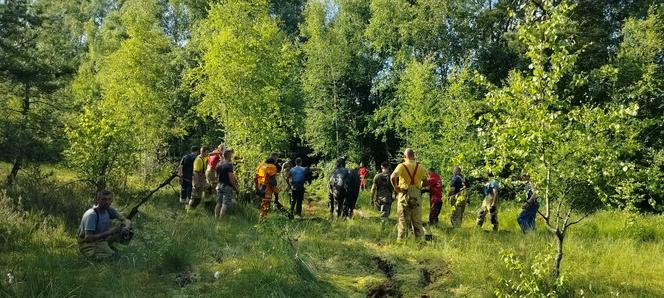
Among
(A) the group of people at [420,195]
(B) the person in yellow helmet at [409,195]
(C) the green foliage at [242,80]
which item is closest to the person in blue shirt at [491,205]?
(A) the group of people at [420,195]

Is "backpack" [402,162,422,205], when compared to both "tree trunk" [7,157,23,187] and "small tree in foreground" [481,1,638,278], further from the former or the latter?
"tree trunk" [7,157,23,187]

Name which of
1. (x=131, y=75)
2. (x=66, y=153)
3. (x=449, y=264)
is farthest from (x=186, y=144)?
(x=449, y=264)

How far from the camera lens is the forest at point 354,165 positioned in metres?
6.77

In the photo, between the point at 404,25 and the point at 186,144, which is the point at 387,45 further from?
the point at 186,144

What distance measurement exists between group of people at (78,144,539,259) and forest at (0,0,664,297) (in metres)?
0.35

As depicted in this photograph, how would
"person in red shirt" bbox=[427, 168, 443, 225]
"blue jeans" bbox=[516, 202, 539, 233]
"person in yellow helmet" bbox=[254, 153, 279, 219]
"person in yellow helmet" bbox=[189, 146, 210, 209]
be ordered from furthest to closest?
"person in red shirt" bbox=[427, 168, 443, 225] → "person in yellow helmet" bbox=[189, 146, 210, 209] → "person in yellow helmet" bbox=[254, 153, 279, 219] → "blue jeans" bbox=[516, 202, 539, 233]

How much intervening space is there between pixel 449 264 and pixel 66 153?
9.98 m

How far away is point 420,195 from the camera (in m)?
9.91

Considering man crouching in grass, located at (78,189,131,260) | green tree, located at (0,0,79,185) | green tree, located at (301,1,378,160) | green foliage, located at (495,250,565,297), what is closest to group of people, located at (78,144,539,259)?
man crouching in grass, located at (78,189,131,260)

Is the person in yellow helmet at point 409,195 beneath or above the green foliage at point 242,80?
beneath

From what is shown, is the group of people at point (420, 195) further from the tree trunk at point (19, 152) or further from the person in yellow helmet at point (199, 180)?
the tree trunk at point (19, 152)

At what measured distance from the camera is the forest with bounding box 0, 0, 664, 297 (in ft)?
22.2

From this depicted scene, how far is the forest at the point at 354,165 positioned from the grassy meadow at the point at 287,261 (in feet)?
0.13

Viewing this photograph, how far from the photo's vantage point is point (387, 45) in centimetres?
3516
